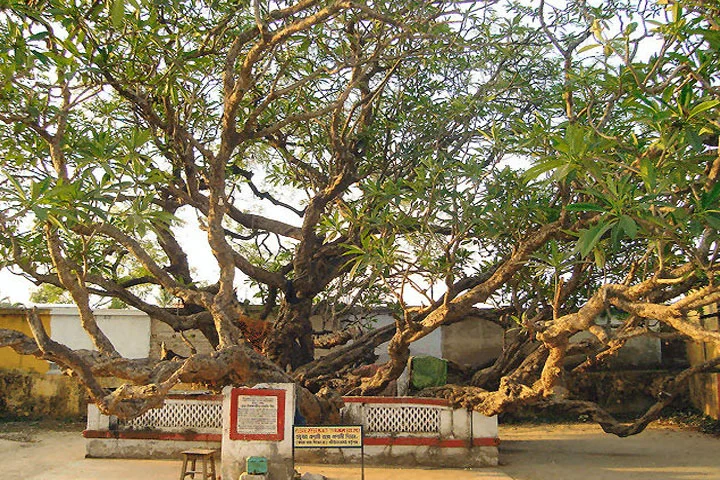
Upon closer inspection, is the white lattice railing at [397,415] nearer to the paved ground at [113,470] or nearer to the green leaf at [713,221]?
the paved ground at [113,470]

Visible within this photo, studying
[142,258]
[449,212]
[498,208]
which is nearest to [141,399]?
[142,258]

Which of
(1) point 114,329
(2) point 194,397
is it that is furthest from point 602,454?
(1) point 114,329

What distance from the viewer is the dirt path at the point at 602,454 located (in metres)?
8.11

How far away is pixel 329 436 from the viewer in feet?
21.7

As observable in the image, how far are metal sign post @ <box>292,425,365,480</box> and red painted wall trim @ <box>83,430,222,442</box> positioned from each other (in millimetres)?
2718

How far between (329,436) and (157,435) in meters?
3.42

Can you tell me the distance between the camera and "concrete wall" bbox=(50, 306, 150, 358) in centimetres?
1355

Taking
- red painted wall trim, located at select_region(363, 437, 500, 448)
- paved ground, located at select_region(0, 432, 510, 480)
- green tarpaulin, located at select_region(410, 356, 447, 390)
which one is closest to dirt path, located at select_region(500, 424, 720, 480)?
red painted wall trim, located at select_region(363, 437, 500, 448)

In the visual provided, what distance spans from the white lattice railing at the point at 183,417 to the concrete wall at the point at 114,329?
4.64 metres

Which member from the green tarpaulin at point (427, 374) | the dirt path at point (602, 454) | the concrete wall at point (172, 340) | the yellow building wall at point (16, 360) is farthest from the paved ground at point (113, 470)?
the concrete wall at point (172, 340)

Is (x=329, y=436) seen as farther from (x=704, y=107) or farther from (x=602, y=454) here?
(x=602, y=454)

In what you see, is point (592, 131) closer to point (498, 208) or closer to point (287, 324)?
point (498, 208)

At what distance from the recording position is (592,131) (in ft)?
17.6

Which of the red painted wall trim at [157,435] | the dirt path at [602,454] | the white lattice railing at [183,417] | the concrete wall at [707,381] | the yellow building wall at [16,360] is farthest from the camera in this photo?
the yellow building wall at [16,360]
